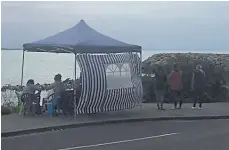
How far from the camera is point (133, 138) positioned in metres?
12.1

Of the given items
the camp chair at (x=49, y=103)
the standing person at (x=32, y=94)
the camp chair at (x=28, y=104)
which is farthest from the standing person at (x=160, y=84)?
the camp chair at (x=28, y=104)

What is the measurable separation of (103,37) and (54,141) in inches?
218

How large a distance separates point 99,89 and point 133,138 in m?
3.98

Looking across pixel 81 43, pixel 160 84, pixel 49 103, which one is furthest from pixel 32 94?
pixel 160 84

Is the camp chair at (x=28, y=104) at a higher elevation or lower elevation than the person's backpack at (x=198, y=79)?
lower

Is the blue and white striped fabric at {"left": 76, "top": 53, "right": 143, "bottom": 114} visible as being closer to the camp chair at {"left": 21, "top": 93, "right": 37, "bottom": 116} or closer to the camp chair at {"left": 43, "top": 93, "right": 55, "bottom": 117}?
the camp chair at {"left": 43, "top": 93, "right": 55, "bottom": 117}

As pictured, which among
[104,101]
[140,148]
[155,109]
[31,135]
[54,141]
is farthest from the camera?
[155,109]

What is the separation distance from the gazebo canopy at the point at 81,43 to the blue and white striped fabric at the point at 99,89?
0.34 metres

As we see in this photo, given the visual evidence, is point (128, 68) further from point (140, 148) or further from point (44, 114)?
point (140, 148)

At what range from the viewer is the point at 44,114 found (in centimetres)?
1633

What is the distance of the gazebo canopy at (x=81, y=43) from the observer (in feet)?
50.9

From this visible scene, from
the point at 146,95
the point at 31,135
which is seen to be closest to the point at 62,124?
the point at 31,135

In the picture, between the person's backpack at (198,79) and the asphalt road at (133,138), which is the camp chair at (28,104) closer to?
the asphalt road at (133,138)

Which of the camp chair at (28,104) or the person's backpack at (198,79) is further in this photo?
the person's backpack at (198,79)
